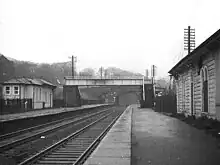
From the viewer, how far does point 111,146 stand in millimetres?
10195

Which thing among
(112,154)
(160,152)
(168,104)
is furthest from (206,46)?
(168,104)

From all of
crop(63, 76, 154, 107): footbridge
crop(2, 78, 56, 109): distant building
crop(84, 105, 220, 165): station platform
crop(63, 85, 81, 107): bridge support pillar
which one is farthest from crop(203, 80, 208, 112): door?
crop(63, 85, 81, 107): bridge support pillar

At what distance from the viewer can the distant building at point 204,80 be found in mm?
12625

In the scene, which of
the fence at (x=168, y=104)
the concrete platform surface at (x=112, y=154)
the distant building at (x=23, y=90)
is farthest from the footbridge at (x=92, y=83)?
the concrete platform surface at (x=112, y=154)

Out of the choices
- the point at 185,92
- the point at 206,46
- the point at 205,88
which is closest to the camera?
the point at 206,46

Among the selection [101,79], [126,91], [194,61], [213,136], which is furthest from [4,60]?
[213,136]

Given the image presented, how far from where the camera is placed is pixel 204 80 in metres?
15.6

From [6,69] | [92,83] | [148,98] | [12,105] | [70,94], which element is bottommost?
[12,105]

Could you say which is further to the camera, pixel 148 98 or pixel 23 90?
pixel 148 98

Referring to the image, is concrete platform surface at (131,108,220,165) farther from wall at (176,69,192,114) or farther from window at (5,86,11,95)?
window at (5,86,11,95)

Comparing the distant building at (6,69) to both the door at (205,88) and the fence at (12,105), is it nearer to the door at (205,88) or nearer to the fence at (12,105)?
the fence at (12,105)

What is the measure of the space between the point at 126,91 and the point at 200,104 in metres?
93.5

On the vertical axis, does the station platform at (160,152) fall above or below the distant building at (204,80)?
below

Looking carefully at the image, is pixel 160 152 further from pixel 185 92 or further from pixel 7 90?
pixel 7 90
